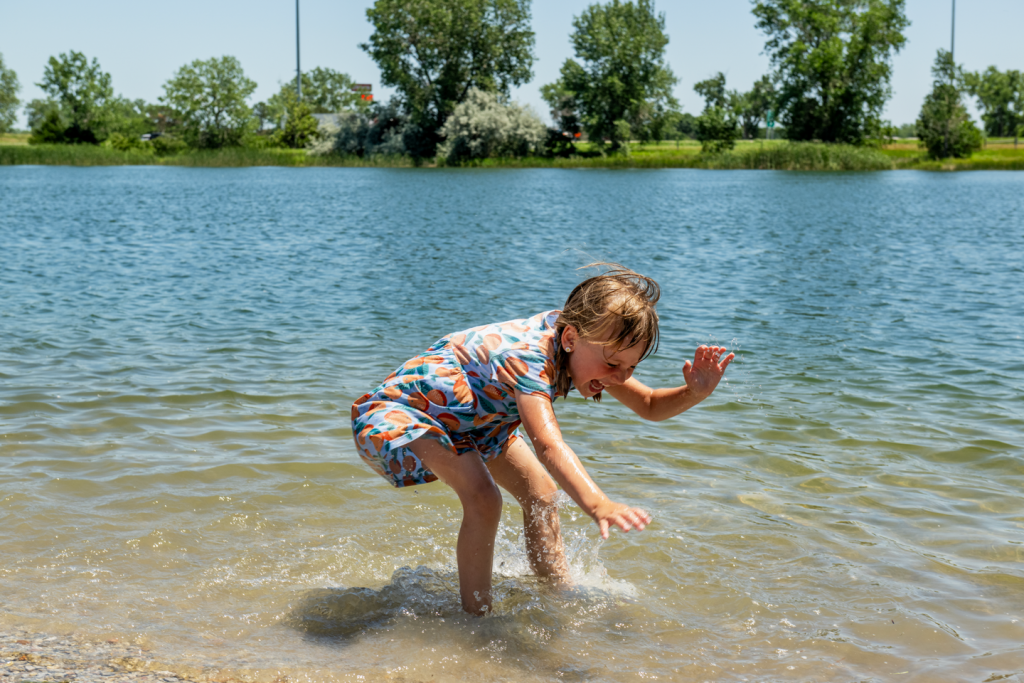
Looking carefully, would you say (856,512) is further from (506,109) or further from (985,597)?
(506,109)

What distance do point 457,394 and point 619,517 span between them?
0.86 metres

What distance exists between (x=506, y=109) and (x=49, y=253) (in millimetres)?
53218

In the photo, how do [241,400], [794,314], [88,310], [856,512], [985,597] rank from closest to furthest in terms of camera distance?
1. [985,597]
2. [856,512]
3. [241,400]
4. [88,310]
5. [794,314]

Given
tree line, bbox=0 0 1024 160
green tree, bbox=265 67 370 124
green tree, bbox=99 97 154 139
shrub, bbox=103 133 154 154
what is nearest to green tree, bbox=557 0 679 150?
tree line, bbox=0 0 1024 160

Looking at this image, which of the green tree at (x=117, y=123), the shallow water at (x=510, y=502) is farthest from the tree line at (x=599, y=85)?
the shallow water at (x=510, y=502)

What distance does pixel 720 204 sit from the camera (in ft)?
105

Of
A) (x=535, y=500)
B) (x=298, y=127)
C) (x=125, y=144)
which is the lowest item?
(x=535, y=500)

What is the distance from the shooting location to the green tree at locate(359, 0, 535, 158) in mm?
72188

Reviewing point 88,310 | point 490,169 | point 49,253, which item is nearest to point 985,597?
point 88,310

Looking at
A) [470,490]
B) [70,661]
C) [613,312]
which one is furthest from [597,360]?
[70,661]

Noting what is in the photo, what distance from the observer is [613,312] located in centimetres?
297

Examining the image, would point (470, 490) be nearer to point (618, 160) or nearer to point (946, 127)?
point (618, 160)

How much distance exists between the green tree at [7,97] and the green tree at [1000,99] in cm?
11459

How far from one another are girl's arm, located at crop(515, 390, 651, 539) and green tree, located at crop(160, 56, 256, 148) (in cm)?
9074
